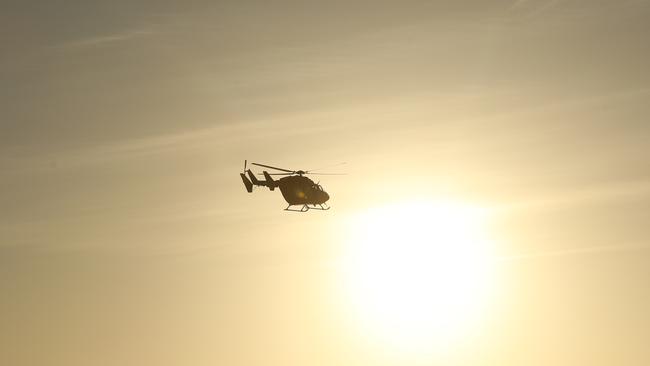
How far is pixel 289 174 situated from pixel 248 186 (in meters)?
8.98

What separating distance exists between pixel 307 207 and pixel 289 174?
601 centimetres

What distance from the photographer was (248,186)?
18575 centimetres

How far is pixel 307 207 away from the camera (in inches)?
6944

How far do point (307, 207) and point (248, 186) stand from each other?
13063mm

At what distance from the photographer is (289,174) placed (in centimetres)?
17938
